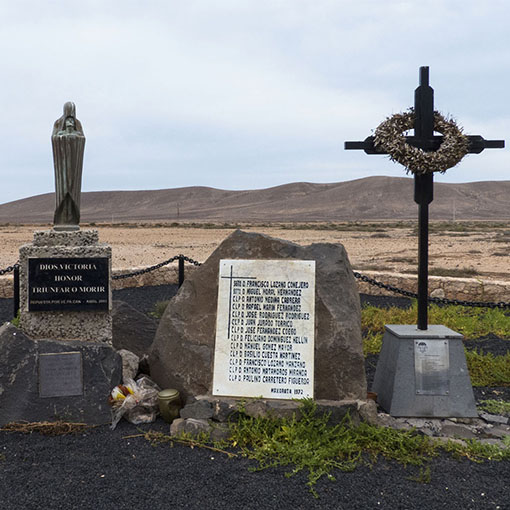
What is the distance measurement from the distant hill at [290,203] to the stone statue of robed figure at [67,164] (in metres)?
101

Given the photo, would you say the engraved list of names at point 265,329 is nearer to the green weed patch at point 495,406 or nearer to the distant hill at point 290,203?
the green weed patch at point 495,406

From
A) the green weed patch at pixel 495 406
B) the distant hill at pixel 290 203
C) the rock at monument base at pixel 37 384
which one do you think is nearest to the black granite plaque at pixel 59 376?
the rock at monument base at pixel 37 384

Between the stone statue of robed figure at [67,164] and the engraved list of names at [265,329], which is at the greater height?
the stone statue of robed figure at [67,164]

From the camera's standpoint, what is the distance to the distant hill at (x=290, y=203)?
116m

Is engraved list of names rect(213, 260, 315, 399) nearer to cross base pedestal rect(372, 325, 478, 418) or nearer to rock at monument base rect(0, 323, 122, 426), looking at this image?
cross base pedestal rect(372, 325, 478, 418)

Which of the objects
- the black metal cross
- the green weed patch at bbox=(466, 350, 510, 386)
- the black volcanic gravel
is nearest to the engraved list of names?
the black volcanic gravel

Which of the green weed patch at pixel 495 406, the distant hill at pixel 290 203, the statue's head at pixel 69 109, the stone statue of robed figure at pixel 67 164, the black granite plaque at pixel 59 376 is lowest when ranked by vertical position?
the green weed patch at pixel 495 406

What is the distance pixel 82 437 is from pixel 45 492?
36.0 inches

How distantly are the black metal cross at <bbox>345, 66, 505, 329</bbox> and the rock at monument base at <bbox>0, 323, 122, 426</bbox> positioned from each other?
3.02 meters

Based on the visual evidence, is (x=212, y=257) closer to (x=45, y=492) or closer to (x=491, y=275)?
(x=45, y=492)

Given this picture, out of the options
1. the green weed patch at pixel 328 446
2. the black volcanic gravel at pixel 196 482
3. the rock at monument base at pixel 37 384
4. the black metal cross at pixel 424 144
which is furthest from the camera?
the black metal cross at pixel 424 144

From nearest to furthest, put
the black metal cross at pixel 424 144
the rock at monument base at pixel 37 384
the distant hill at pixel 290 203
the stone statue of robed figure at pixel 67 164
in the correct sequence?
the rock at monument base at pixel 37 384 < the black metal cross at pixel 424 144 < the stone statue of robed figure at pixel 67 164 < the distant hill at pixel 290 203

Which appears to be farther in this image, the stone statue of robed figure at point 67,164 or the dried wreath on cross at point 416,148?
the stone statue of robed figure at point 67,164

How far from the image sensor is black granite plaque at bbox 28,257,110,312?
4.95 m
